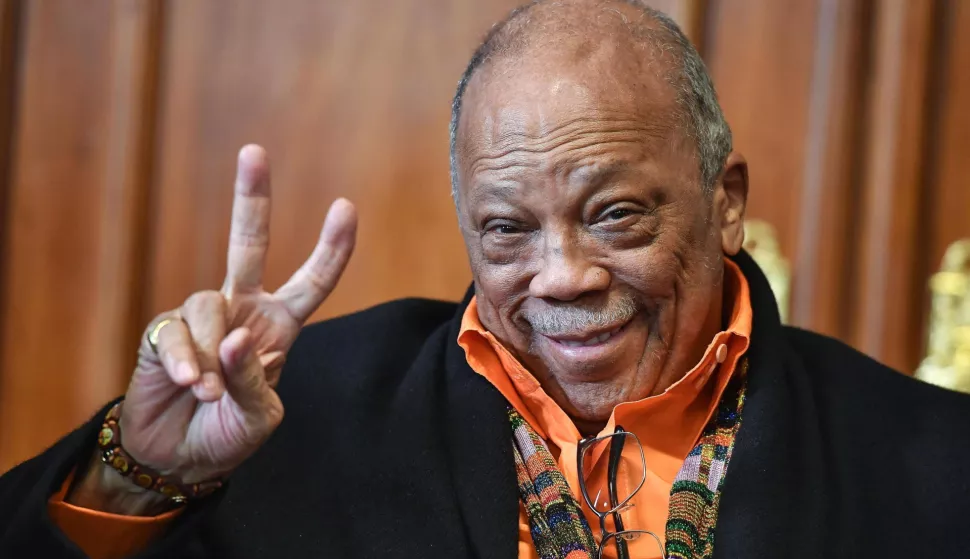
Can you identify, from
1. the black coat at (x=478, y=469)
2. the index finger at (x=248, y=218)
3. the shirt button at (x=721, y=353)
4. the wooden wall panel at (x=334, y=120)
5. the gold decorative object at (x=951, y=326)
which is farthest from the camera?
the wooden wall panel at (x=334, y=120)

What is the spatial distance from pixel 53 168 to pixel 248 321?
1.08 meters

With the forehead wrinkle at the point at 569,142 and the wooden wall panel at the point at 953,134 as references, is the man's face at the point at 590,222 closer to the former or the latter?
the forehead wrinkle at the point at 569,142

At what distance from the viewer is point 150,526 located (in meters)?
1.14

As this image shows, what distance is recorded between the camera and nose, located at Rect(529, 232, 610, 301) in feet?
4.11

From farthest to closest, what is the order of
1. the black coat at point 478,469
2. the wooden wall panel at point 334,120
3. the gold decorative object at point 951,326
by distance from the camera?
→ the wooden wall panel at point 334,120, the gold decorative object at point 951,326, the black coat at point 478,469

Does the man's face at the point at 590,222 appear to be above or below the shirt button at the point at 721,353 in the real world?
above

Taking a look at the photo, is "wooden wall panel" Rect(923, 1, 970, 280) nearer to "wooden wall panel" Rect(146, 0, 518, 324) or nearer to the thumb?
"wooden wall panel" Rect(146, 0, 518, 324)

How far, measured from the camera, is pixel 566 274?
1255mm

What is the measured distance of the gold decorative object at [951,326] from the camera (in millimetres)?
1774

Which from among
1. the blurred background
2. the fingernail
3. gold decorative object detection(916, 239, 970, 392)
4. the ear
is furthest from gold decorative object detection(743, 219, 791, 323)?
the fingernail

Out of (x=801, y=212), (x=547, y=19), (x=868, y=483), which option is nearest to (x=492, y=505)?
(x=868, y=483)

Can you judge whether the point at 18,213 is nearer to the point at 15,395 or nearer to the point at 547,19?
the point at 15,395

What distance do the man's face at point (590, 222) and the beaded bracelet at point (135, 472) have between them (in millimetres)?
467

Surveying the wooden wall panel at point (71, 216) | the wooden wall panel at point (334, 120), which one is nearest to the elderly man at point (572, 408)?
the wooden wall panel at point (334, 120)
